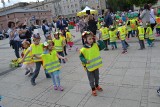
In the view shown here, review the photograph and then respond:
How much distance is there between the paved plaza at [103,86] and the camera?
4664mm

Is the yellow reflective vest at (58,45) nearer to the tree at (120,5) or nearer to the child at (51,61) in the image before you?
the child at (51,61)

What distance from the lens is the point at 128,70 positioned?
6469 millimetres

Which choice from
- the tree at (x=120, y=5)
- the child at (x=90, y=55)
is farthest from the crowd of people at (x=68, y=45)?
the tree at (x=120, y=5)

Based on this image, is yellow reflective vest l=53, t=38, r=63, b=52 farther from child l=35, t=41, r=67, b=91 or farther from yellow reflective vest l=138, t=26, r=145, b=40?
yellow reflective vest l=138, t=26, r=145, b=40

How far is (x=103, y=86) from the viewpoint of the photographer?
5.50 meters

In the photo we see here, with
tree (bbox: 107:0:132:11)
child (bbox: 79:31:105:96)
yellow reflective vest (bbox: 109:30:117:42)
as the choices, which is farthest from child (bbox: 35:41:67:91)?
tree (bbox: 107:0:132:11)

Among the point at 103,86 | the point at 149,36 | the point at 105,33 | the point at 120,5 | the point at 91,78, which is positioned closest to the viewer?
the point at 91,78

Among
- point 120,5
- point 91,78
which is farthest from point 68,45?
point 120,5

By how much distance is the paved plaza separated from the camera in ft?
15.3

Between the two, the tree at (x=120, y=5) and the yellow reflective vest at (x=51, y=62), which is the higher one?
the tree at (x=120, y=5)

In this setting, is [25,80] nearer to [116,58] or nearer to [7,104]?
[7,104]

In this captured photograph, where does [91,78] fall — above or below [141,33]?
below

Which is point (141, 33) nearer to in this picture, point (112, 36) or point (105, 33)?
point (112, 36)

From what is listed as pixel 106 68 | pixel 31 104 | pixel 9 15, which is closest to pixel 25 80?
pixel 31 104
